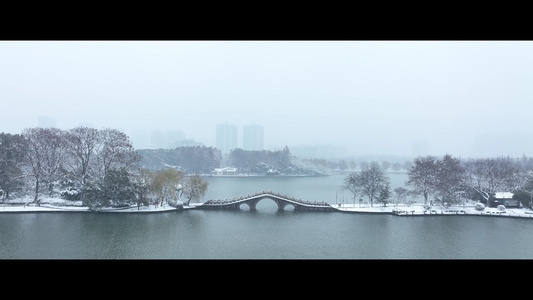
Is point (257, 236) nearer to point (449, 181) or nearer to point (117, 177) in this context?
point (117, 177)

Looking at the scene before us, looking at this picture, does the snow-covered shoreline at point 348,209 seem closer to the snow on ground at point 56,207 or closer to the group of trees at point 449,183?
the snow on ground at point 56,207

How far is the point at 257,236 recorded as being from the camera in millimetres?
10383

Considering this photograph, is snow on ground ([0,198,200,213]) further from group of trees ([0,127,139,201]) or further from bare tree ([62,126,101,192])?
bare tree ([62,126,101,192])

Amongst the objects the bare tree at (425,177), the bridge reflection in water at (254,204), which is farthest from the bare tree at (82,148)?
the bare tree at (425,177)

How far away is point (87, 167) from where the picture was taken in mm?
15609

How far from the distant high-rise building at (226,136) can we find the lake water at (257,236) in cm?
4246

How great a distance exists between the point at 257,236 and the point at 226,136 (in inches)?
1879

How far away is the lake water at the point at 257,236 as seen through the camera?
340 inches

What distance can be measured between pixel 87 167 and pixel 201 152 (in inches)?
818

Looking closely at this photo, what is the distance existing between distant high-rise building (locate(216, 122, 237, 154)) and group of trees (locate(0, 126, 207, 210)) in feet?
131
